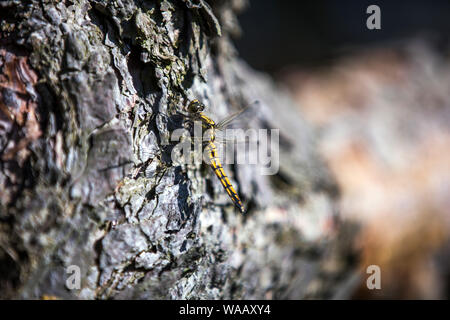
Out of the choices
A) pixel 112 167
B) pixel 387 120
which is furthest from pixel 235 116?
pixel 387 120

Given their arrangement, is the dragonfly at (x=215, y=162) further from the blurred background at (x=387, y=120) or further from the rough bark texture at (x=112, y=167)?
the blurred background at (x=387, y=120)

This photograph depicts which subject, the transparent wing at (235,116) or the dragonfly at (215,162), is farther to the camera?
the transparent wing at (235,116)

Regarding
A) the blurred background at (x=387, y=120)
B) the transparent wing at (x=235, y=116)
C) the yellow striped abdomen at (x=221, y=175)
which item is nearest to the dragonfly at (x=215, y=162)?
the yellow striped abdomen at (x=221, y=175)

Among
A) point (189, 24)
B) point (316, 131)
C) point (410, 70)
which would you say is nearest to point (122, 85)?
point (189, 24)

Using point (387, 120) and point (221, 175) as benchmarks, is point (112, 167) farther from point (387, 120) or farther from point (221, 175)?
point (387, 120)

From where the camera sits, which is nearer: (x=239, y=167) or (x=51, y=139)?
(x=51, y=139)

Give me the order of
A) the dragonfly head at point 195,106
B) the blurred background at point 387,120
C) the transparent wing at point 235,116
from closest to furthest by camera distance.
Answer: the dragonfly head at point 195,106 < the transparent wing at point 235,116 < the blurred background at point 387,120

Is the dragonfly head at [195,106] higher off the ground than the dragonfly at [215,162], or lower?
higher

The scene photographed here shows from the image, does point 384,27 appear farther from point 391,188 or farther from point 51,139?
point 51,139
